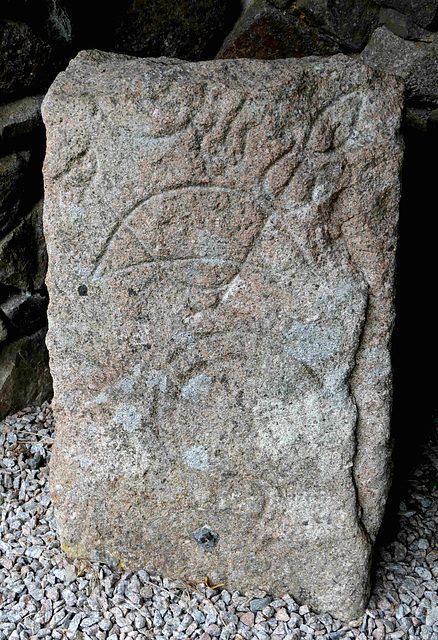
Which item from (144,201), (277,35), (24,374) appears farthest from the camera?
(24,374)

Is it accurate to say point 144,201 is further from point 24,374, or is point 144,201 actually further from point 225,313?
point 24,374

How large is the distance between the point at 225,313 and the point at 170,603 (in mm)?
705

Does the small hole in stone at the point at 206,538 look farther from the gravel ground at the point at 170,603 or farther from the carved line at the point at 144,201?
the carved line at the point at 144,201

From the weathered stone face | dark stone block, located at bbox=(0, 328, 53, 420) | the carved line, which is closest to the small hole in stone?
the weathered stone face

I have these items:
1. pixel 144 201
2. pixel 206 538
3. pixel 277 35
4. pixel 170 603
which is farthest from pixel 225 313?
pixel 277 35

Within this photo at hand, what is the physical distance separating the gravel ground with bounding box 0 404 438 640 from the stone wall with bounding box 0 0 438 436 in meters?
0.63

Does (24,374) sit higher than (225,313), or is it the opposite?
(225,313)

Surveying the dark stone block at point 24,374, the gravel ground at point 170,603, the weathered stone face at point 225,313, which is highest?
the weathered stone face at point 225,313

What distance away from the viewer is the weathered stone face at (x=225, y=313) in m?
1.46

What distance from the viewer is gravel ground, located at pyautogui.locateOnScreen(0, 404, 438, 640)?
5.65ft

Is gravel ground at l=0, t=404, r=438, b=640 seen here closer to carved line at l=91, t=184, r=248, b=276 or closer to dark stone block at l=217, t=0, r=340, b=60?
carved line at l=91, t=184, r=248, b=276

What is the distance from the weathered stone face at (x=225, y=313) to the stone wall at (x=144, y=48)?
1.74ft

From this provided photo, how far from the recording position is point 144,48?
2172mm

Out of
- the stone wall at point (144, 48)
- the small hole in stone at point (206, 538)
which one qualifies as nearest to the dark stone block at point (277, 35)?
the stone wall at point (144, 48)
